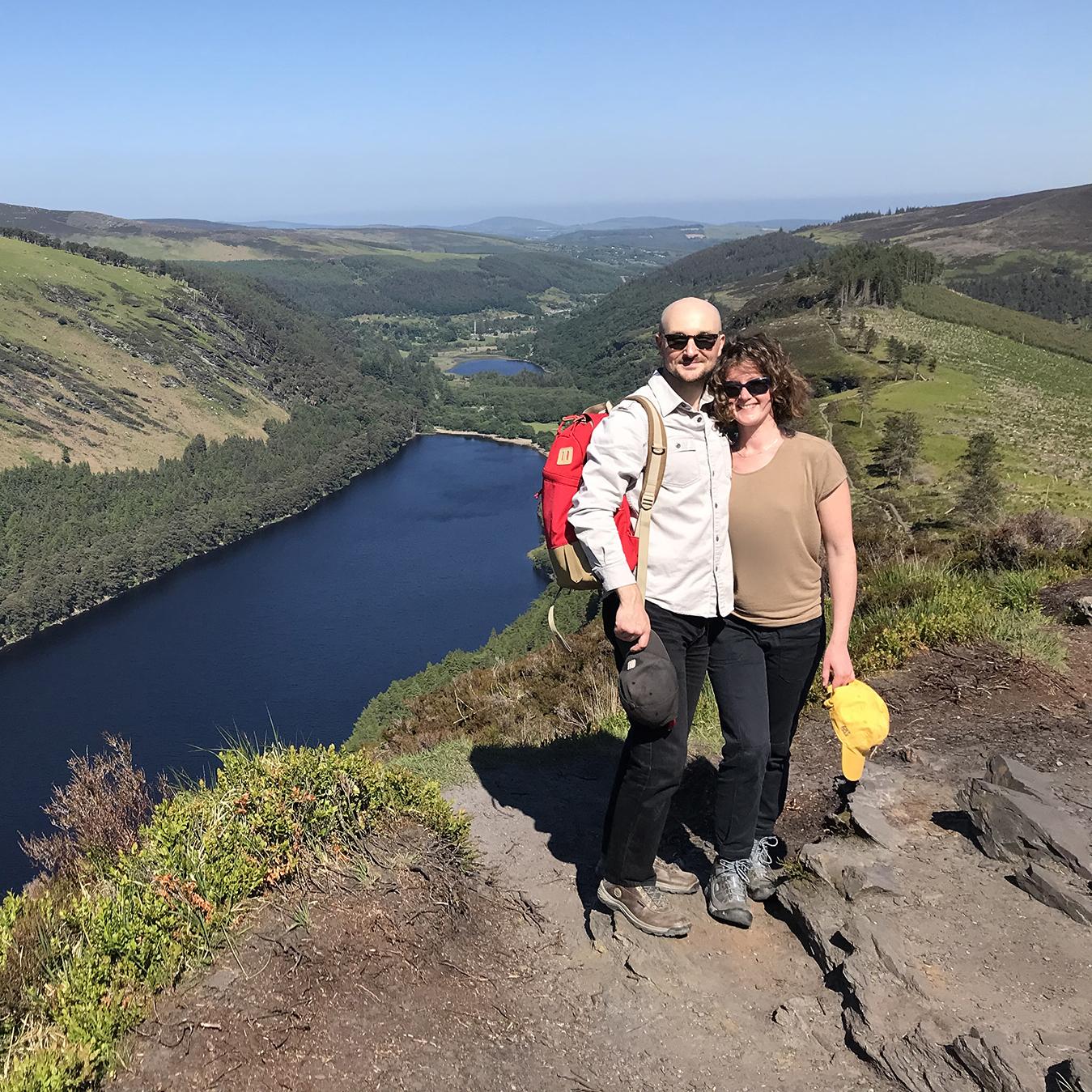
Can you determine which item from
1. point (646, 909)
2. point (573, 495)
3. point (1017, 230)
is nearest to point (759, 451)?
point (573, 495)

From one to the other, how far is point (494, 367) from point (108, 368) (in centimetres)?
8776

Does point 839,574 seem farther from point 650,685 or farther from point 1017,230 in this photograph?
point 1017,230

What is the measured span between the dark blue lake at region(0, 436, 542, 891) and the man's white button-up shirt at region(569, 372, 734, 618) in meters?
31.0

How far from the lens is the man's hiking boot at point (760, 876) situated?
3158 mm

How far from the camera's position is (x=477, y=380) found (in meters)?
154

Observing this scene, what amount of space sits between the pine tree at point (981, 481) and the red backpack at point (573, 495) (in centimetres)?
2710

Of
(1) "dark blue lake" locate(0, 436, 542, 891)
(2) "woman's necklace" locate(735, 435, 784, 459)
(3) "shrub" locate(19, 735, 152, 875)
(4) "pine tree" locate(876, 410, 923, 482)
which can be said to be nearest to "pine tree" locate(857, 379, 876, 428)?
(4) "pine tree" locate(876, 410, 923, 482)

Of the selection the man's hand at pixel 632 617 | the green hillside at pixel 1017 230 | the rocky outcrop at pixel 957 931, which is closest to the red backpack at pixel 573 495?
the man's hand at pixel 632 617

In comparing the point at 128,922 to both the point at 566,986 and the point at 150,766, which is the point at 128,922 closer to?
the point at 566,986

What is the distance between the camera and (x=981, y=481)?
3114cm

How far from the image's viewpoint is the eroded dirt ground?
2.40m

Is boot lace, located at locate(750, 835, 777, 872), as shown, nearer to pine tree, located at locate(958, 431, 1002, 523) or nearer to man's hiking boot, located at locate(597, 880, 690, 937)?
man's hiking boot, located at locate(597, 880, 690, 937)

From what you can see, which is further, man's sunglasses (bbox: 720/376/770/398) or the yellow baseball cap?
the yellow baseball cap

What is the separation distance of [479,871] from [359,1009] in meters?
0.95
